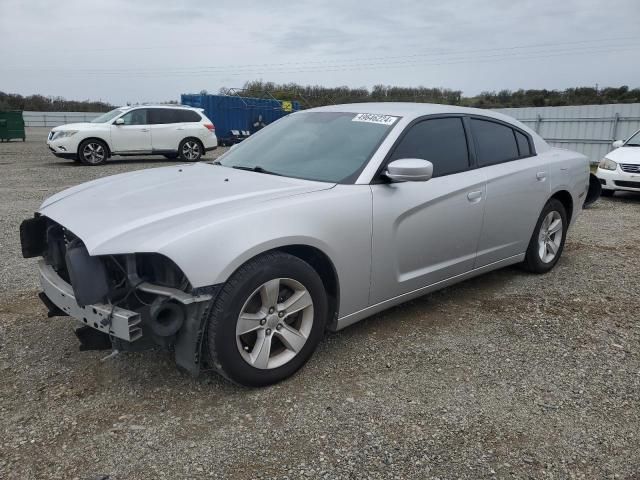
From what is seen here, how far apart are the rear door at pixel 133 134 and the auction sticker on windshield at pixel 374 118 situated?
40.8 feet

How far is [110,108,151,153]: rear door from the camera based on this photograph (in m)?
14.8

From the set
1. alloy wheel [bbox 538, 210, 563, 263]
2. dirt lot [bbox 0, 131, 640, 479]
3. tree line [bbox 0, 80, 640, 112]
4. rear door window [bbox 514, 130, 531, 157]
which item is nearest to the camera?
dirt lot [bbox 0, 131, 640, 479]

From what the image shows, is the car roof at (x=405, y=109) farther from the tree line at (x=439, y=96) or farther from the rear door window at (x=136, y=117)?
the tree line at (x=439, y=96)

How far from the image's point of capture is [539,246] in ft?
16.3

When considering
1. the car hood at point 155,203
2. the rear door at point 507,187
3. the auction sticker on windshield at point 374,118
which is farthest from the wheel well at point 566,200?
the car hood at point 155,203

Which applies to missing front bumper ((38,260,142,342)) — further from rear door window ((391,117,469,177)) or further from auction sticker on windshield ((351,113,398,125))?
auction sticker on windshield ((351,113,398,125))

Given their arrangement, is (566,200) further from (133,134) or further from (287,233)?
(133,134)

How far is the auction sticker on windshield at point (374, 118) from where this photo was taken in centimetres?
377

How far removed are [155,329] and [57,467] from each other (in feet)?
2.29


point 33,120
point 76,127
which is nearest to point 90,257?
point 76,127

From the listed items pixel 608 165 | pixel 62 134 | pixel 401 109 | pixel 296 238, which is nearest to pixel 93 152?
pixel 62 134

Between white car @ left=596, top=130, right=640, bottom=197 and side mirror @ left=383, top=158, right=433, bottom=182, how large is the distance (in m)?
8.22

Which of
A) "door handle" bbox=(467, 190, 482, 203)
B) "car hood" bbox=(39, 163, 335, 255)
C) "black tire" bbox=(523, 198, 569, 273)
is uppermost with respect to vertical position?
"car hood" bbox=(39, 163, 335, 255)

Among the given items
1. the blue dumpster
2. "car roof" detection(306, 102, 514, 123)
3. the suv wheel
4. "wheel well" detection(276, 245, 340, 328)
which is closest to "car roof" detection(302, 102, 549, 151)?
"car roof" detection(306, 102, 514, 123)
